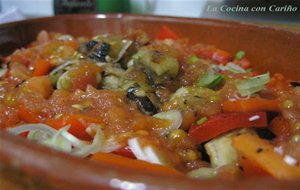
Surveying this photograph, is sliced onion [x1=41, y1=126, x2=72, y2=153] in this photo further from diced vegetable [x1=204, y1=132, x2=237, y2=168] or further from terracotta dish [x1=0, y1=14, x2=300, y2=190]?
diced vegetable [x1=204, y1=132, x2=237, y2=168]

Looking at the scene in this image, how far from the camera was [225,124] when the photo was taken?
3.49ft

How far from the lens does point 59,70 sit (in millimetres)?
1456

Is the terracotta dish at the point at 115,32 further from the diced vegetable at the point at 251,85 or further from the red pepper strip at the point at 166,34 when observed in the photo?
the diced vegetable at the point at 251,85

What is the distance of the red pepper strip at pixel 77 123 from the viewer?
108cm

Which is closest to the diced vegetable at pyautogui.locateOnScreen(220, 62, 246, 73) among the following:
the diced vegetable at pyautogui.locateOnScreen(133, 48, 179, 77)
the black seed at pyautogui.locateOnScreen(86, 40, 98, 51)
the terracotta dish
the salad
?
the salad

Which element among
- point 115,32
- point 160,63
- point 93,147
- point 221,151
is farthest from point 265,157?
point 115,32

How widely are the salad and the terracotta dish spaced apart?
0.30 feet

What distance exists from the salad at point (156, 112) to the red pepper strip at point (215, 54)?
0.53 ft

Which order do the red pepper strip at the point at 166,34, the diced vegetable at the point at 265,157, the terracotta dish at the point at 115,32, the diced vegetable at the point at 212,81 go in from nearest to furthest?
the terracotta dish at the point at 115,32, the diced vegetable at the point at 265,157, the diced vegetable at the point at 212,81, the red pepper strip at the point at 166,34

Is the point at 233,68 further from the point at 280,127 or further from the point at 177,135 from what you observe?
the point at 177,135

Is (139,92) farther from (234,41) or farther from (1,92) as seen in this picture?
(234,41)

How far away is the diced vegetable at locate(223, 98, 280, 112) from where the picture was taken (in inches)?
43.0

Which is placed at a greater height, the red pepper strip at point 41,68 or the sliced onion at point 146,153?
the sliced onion at point 146,153

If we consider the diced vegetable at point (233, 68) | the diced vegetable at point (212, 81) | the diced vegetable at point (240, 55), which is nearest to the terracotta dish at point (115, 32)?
the diced vegetable at point (240, 55)
